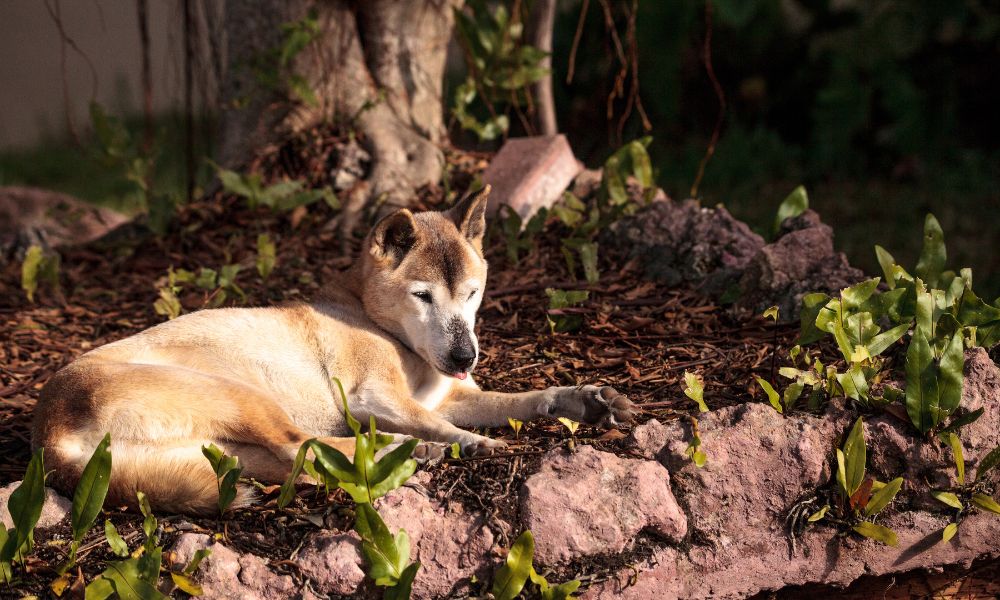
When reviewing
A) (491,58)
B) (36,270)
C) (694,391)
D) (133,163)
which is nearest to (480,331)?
(694,391)

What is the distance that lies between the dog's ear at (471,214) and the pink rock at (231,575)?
1793 mm

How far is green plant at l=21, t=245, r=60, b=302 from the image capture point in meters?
5.45

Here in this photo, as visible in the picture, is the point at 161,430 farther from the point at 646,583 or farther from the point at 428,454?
the point at 646,583

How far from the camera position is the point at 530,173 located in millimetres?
5918

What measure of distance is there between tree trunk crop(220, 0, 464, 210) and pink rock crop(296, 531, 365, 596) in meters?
3.23

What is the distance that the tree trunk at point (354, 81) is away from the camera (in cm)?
621

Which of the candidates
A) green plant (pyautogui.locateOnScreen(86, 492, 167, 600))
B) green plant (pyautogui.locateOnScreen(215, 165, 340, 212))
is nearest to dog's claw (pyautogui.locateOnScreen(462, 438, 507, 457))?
green plant (pyautogui.locateOnScreen(86, 492, 167, 600))

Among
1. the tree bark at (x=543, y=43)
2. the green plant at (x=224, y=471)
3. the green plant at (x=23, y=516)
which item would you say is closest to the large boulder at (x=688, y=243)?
the tree bark at (x=543, y=43)

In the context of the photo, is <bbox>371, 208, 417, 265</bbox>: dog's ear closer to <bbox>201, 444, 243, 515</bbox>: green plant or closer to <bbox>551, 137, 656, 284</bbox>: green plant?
<bbox>201, 444, 243, 515</bbox>: green plant

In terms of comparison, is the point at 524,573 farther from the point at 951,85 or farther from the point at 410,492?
the point at 951,85

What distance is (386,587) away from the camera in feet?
10.1

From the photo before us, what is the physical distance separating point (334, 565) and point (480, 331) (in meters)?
1.94

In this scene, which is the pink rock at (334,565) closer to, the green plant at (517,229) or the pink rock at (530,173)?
the green plant at (517,229)

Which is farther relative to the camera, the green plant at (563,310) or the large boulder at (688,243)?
the large boulder at (688,243)
